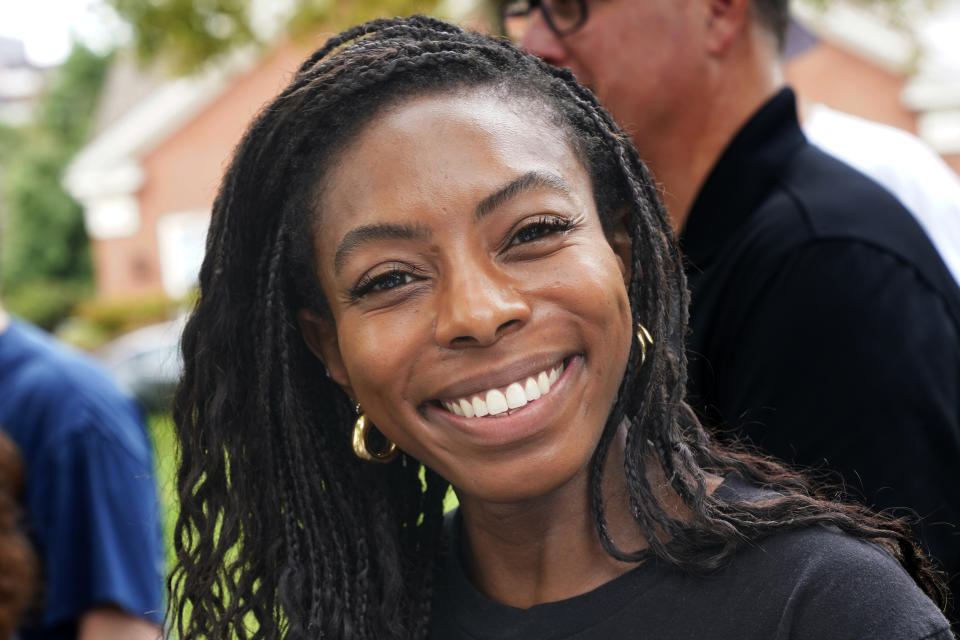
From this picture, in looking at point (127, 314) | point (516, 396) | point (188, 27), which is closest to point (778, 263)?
point (516, 396)

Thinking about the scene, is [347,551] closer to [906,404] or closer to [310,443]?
[310,443]

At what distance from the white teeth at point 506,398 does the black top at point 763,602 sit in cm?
35

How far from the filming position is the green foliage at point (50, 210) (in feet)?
101

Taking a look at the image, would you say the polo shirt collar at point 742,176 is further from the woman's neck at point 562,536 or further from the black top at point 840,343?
the woman's neck at point 562,536

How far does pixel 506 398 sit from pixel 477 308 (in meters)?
0.17

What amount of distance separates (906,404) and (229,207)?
136 cm

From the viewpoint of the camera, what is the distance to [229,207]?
6.94 ft

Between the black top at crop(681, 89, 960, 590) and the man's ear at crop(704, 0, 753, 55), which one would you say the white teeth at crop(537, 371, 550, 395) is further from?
the man's ear at crop(704, 0, 753, 55)

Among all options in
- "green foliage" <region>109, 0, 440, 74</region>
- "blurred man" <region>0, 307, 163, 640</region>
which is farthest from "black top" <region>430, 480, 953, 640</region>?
"green foliage" <region>109, 0, 440, 74</region>

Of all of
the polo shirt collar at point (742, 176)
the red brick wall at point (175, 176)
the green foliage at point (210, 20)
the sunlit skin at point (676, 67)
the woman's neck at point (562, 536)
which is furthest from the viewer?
the red brick wall at point (175, 176)

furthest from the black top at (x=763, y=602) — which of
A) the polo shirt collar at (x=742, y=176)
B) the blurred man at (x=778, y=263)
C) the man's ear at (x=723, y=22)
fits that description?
the man's ear at (x=723, y=22)

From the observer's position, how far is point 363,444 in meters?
2.10

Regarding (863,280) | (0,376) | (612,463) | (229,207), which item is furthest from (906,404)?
(0,376)

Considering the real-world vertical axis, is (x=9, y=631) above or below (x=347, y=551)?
below
